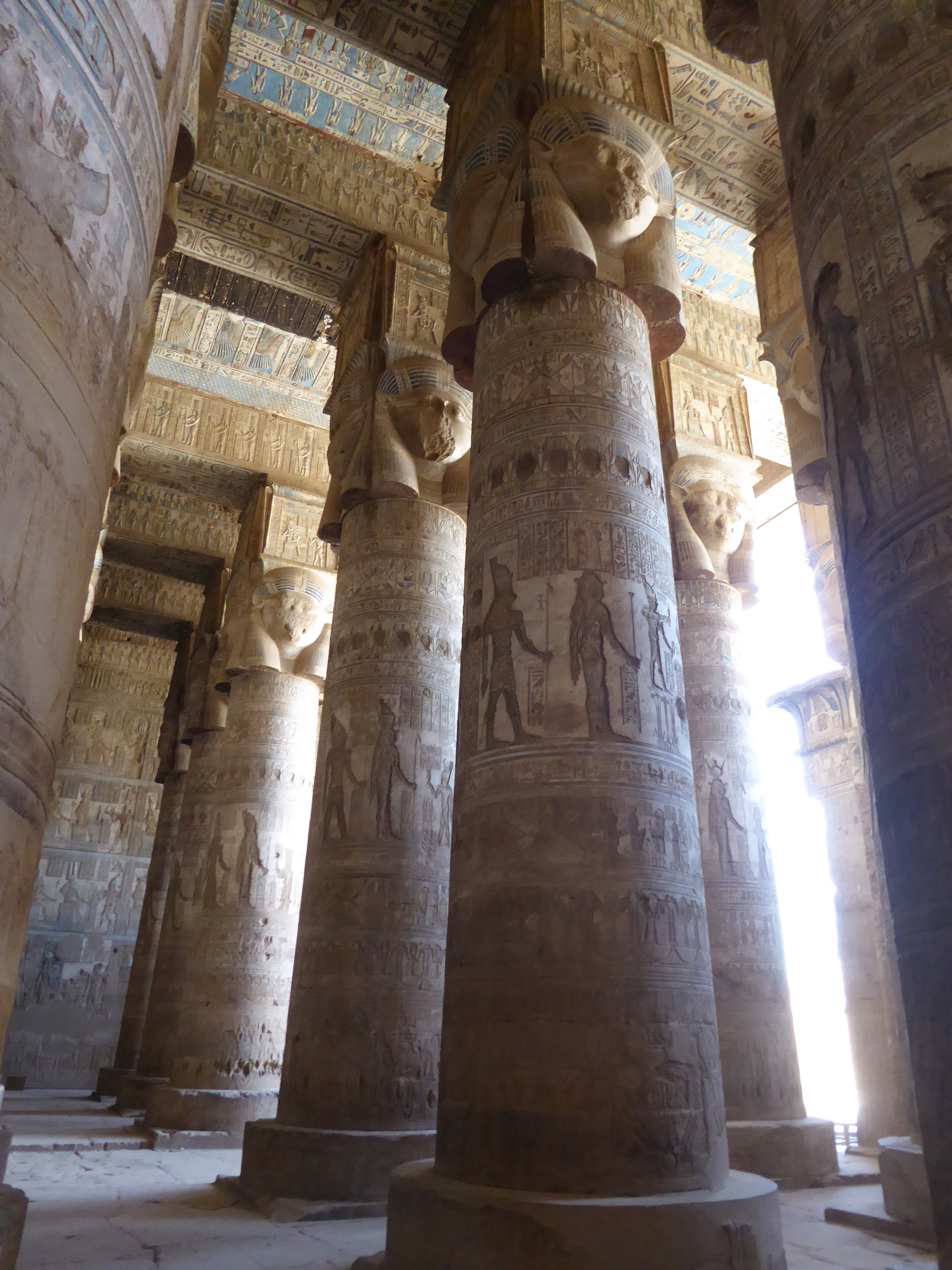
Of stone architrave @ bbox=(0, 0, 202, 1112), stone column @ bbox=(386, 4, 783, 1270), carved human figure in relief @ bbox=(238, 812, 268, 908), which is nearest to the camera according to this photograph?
stone architrave @ bbox=(0, 0, 202, 1112)

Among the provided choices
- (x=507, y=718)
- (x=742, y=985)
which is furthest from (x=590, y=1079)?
(x=742, y=985)

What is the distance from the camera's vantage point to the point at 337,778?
5953 millimetres

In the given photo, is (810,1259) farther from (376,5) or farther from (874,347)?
(376,5)

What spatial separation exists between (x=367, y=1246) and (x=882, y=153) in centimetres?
461

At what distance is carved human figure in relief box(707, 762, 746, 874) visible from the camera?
680cm

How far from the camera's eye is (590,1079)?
3055mm

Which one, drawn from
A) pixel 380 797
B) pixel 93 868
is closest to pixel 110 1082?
pixel 93 868

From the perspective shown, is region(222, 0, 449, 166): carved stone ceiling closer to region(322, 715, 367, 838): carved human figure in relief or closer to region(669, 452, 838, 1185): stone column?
region(669, 452, 838, 1185): stone column

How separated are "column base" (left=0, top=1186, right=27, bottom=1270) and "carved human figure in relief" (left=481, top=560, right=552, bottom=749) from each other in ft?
7.23

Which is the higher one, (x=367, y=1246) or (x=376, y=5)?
(x=376, y=5)

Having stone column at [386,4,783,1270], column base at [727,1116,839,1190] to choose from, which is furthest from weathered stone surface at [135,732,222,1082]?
stone column at [386,4,783,1270]

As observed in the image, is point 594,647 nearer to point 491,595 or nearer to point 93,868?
point 491,595

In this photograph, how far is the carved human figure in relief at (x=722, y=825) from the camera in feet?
22.3

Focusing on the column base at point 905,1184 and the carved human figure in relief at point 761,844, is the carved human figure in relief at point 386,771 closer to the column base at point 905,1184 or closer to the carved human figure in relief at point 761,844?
the carved human figure in relief at point 761,844
